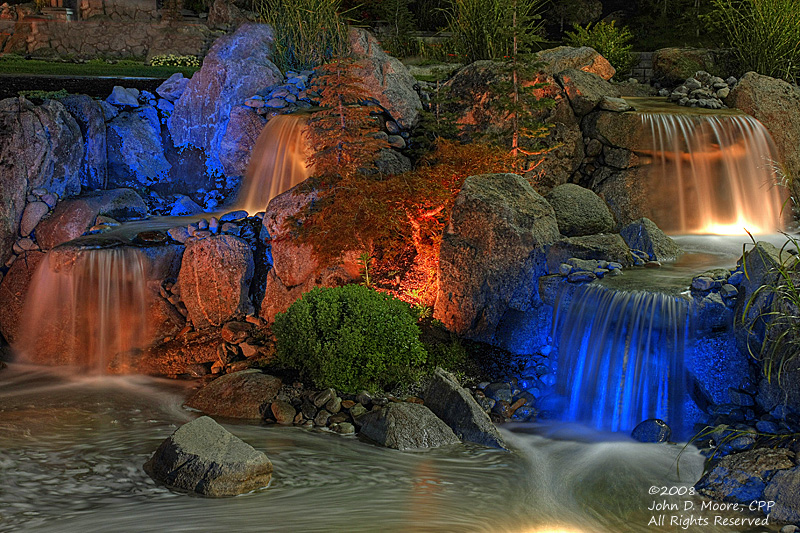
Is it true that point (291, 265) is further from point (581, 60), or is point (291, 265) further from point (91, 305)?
point (581, 60)

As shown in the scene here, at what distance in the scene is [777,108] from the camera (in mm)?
12445

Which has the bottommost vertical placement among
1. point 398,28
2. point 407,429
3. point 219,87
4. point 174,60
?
point 407,429

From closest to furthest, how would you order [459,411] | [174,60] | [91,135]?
[459,411] < [91,135] < [174,60]

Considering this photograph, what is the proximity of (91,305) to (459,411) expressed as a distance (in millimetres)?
5628

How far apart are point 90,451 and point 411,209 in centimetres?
463

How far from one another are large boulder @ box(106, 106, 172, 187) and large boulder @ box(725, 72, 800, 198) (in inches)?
385

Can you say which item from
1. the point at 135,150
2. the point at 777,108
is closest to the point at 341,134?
the point at 135,150

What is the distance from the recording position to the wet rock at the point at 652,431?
7.02 metres

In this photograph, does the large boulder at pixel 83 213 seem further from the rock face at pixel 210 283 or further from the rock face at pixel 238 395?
the rock face at pixel 238 395

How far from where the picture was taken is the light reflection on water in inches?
212

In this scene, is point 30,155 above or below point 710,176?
above

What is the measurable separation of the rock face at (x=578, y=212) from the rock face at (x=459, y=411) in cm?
305

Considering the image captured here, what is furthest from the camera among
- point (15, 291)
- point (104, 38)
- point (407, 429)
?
point (104, 38)

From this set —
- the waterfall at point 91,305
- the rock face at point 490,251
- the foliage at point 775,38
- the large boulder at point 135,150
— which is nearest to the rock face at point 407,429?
the rock face at point 490,251
